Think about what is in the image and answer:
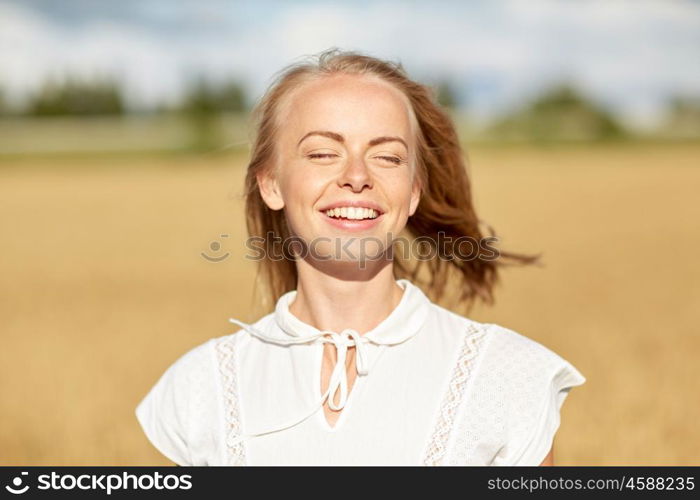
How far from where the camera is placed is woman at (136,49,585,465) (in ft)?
9.87

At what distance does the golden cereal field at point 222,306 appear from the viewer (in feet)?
24.4

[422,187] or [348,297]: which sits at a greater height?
[422,187]

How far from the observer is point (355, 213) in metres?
3.00

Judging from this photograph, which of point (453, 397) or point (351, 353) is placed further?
point (351, 353)

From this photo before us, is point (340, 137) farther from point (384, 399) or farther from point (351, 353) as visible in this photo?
point (384, 399)

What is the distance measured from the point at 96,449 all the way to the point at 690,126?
68704 mm

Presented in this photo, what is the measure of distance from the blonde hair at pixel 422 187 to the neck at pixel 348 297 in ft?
0.99

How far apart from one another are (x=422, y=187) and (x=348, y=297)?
0.56m

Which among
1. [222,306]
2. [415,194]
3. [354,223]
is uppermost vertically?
[222,306]

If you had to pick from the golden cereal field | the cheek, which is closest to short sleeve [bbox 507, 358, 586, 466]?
the cheek

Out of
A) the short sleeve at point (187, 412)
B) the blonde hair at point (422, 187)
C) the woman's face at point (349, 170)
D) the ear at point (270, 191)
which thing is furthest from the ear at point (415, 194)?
the short sleeve at point (187, 412)

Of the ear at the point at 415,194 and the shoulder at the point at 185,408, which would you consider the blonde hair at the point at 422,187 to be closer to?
the ear at the point at 415,194

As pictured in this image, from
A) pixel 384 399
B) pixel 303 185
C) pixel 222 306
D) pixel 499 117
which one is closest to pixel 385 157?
pixel 303 185

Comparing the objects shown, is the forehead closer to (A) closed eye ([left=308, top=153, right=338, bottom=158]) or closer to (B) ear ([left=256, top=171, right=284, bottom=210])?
(A) closed eye ([left=308, top=153, right=338, bottom=158])
